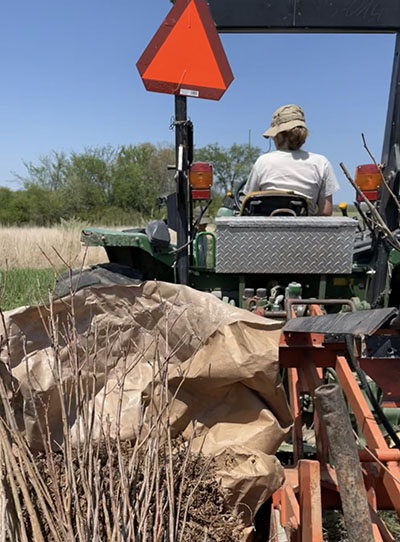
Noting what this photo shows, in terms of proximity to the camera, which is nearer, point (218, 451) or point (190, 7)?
point (218, 451)

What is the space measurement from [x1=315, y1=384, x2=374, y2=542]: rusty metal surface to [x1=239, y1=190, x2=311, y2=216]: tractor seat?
86.4 inches

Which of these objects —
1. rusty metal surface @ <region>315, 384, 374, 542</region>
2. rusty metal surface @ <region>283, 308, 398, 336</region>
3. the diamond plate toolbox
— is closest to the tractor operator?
the diamond plate toolbox

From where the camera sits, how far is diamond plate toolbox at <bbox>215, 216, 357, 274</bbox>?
287cm

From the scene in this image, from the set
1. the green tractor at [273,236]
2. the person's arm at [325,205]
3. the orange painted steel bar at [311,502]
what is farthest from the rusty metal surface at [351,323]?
the person's arm at [325,205]

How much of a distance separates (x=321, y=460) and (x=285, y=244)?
4.47 feet

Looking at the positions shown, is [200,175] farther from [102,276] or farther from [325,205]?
[325,205]

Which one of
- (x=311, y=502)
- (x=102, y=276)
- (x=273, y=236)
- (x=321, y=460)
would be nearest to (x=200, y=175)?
(x=273, y=236)

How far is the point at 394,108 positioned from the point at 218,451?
2.26 metres

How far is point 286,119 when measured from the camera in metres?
3.40

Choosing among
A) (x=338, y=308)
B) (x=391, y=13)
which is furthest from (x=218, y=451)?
(x=391, y=13)

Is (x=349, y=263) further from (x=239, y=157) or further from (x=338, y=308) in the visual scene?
(x=239, y=157)

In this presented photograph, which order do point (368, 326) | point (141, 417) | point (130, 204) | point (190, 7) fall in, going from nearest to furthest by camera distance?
point (368, 326)
point (141, 417)
point (190, 7)
point (130, 204)

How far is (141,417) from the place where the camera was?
1.74m

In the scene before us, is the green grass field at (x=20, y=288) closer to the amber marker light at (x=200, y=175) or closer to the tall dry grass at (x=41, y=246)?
the tall dry grass at (x=41, y=246)
